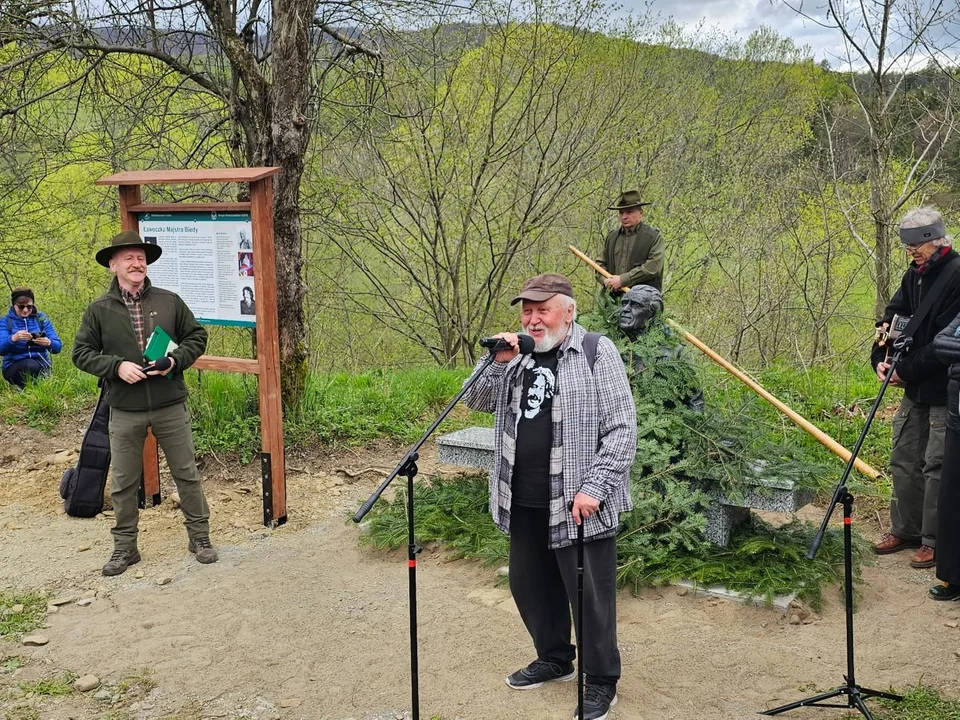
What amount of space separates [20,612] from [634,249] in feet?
17.9

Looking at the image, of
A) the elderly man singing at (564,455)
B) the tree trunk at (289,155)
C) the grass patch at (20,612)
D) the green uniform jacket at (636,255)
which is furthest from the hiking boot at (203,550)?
the green uniform jacket at (636,255)

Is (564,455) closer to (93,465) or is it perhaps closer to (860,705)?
(860,705)

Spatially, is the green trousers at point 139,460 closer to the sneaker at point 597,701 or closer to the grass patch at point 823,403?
the sneaker at point 597,701

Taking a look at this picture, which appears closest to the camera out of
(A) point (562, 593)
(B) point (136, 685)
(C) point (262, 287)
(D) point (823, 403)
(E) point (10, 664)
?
(A) point (562, 593)

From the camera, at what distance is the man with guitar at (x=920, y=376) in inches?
190

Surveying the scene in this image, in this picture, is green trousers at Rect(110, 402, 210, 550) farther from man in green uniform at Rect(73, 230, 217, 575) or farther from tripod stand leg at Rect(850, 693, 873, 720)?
tripod stand leg at Rect(850, 693, 873, 720)

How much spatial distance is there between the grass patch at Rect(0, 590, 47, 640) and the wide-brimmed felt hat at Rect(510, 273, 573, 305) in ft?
11.3

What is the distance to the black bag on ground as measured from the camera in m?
5.80

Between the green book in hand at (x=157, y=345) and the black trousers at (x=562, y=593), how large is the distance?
9.36 ft

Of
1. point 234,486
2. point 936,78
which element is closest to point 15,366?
point 234,486

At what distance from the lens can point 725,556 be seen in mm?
4930

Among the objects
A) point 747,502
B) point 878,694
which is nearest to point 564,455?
point 878,694

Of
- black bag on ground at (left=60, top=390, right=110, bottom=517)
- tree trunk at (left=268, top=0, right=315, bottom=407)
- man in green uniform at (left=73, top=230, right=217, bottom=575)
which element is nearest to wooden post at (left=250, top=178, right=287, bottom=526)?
man in green uniform at (left=73, top=230, right=217, bottom=575)

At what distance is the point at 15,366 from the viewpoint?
29.4 ft
